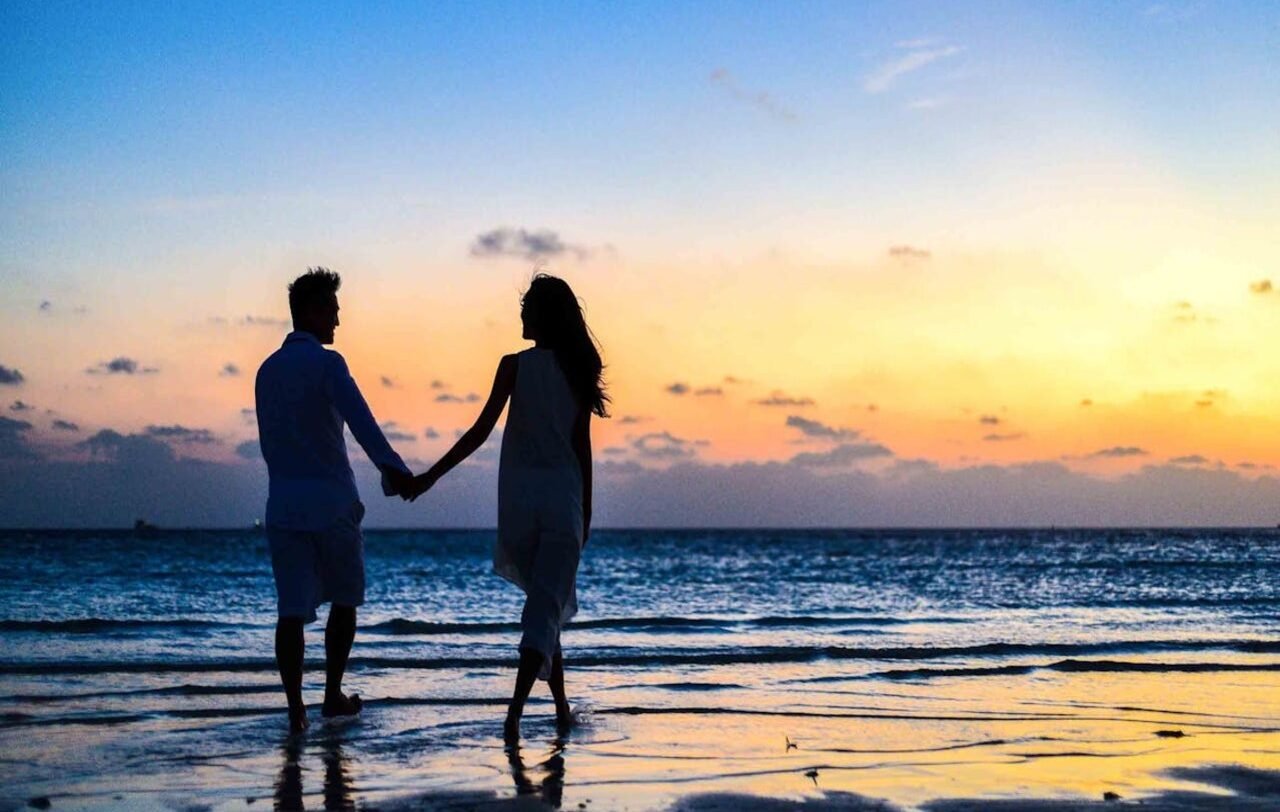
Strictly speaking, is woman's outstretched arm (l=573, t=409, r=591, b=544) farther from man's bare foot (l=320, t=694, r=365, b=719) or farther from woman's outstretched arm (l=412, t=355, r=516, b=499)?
man's bare foot (l=320, t=694, r=365, b=719)

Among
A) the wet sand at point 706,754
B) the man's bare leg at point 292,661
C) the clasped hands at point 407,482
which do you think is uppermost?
the clasped hands at point 407,482

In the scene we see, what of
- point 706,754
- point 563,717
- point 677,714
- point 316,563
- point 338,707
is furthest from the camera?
point 677,714

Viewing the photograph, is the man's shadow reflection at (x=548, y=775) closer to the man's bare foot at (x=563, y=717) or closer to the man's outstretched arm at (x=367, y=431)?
the man's bare foot at (x=563, y=717)

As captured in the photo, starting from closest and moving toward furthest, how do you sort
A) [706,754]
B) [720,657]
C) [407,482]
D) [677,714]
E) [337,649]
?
[706,754] → [407,482] → [337,649] → [677,714] → [720,657]

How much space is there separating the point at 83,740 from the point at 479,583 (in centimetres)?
2306

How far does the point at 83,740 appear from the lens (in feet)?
19.5

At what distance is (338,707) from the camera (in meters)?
6.48

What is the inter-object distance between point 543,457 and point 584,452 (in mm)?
222

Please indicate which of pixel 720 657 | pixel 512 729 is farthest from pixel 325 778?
pixel 720 657

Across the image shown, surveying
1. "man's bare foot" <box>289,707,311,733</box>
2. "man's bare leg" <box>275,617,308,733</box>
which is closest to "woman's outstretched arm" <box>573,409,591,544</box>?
"man's bare leg" <box>275,617,308,733</box>

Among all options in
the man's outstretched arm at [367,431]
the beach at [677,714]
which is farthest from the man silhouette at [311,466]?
the beach at [677,714]

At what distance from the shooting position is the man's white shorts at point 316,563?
5.88 meters

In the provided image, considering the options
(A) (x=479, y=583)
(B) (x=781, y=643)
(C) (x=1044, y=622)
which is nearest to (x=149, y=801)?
(B) (x=781, y=643)

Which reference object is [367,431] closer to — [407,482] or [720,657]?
[407,482]
